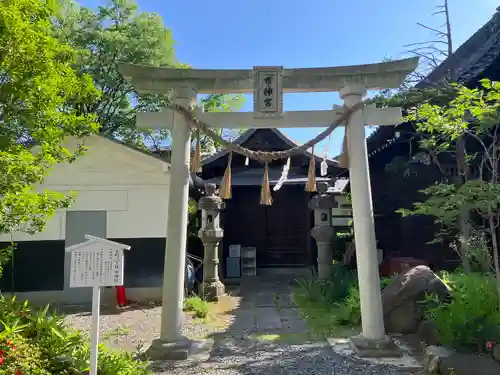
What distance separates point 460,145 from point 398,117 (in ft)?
13.6

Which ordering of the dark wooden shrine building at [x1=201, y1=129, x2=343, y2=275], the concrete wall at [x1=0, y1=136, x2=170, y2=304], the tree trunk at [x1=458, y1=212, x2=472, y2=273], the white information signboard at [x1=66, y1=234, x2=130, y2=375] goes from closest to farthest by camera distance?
the white information signboard at [x1=66, y1=234, x2=130, y2=375] → the tree trunk at [x1=458, y1=212, x2=472, y2=273] → the concrete wall at [x1=0, y1=136, x2=170, y2=304] → the dark wooden shrine building at [x1=201, y1=129, x2=343, y2=275]

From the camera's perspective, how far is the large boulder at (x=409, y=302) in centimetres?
696

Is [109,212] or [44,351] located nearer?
[44,351]

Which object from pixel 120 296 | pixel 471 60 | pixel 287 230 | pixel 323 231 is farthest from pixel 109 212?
pixel 471 60

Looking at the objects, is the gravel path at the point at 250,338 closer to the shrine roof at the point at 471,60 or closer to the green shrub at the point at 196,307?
the green shrub at the point at 196,307

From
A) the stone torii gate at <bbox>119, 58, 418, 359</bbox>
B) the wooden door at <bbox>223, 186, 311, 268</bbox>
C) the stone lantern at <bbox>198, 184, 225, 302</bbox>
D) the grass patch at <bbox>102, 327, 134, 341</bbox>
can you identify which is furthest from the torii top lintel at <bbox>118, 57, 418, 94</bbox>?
the wooden door at <bbox>223, 186, 311, 268</bbox>

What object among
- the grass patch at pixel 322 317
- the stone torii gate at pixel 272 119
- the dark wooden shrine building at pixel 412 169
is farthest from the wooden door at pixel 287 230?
the stone torii gate at pixel 272 119

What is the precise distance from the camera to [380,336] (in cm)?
589

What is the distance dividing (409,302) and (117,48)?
14.8m

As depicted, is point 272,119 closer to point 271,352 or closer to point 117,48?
point 271,352

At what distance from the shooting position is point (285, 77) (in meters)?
6.48

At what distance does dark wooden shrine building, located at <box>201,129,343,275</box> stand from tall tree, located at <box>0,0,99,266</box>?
8967 millimetres

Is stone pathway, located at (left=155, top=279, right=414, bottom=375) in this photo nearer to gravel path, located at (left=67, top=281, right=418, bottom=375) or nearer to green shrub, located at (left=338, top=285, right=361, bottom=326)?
gravel path, located at (left=67, top=281, right=418, bottom=375)

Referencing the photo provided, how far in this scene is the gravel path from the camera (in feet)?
17.7
